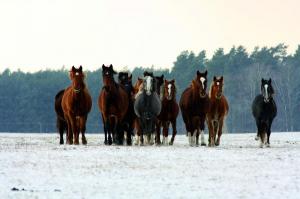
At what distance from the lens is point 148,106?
2847 centimetres

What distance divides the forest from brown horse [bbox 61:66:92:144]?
246ft

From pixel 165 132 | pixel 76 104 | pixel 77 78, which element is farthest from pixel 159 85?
pixel 77 78

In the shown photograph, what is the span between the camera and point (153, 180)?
16281 millimetres

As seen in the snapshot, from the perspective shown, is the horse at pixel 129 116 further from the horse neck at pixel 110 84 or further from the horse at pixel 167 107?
the horse neck at pixel 110 84

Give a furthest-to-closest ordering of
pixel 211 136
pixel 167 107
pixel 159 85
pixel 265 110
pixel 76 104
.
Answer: pixel 159 85, pixel 167 107, pixel 265 110, pixel 76 104, pixel 211 136

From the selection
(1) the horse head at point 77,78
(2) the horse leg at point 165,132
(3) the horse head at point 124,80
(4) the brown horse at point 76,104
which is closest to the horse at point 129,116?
(3) the horse head at point 124,80

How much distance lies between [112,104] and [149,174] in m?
11.4

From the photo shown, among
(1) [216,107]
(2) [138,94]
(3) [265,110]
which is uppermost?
(2) [138,94]

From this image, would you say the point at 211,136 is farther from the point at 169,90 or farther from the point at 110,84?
the point at 110,84

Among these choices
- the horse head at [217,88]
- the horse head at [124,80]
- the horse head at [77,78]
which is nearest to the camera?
the horse head at [77,78]

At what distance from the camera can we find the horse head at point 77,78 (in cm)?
2827

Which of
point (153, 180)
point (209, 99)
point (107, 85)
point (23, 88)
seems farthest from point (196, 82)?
point (23, 88)

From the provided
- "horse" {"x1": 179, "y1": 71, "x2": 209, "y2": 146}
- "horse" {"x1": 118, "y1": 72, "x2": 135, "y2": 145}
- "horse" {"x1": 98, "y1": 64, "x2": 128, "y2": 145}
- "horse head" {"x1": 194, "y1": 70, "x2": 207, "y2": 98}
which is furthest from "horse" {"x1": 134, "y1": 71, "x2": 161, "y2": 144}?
"horse head" {"x1": 194, "y1": 70, "x2": 207, "y2": 98}

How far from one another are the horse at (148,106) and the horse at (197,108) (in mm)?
1152
